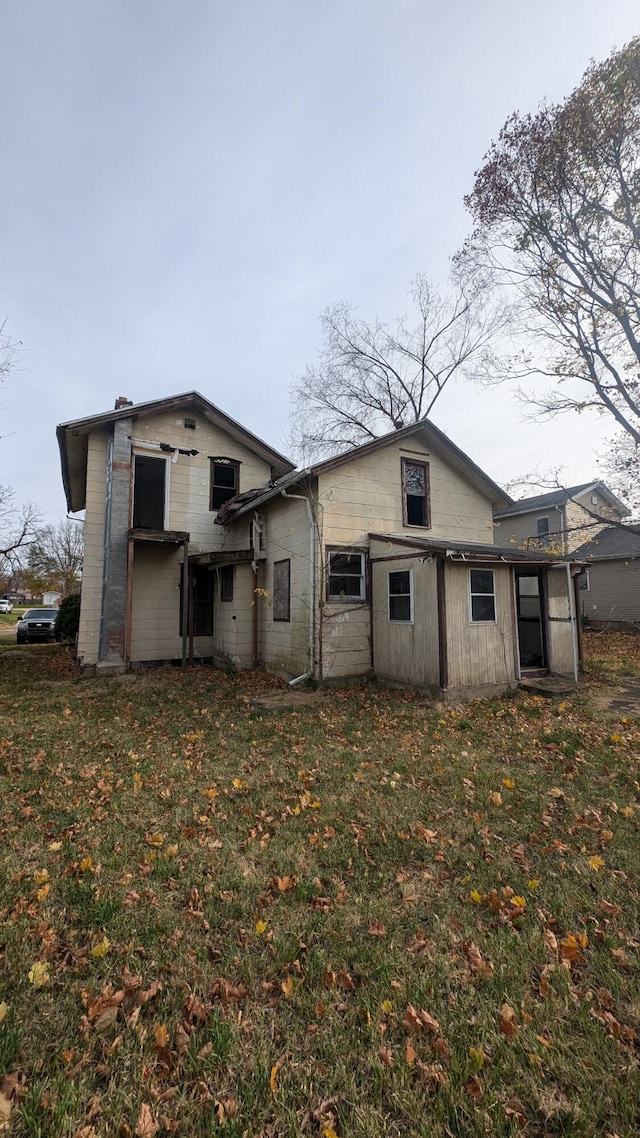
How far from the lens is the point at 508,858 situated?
370 cm

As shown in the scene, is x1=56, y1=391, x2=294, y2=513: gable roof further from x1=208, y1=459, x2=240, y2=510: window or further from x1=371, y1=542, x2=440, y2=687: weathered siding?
x1=371, y1=542, x2=440, y2=687: weathered siding

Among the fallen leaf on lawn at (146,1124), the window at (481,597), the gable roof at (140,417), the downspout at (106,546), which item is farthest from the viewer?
the gable roof at (140,417)

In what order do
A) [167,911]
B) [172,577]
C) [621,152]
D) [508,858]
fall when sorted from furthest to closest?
[172,577]
[621,152]
[508,858]
[167,911]

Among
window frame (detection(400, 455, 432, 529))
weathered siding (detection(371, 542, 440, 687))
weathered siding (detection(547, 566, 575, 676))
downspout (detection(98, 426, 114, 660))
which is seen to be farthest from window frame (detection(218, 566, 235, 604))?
weathered siding (detection(547, 566, 575, 676))

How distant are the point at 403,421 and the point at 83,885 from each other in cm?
2590

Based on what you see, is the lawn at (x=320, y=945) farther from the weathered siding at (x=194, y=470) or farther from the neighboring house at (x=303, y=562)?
the weathered siding at (x=194, y=470)

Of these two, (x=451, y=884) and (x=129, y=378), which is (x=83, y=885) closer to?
(x=451, y=884)

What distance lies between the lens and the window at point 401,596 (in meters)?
9.92

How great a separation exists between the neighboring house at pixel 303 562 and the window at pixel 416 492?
46 millimetres

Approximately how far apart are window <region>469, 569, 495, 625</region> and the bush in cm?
1651

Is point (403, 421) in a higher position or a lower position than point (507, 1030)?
higher

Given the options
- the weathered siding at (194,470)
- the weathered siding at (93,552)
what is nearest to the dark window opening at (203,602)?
the weathered siding at (194,470)

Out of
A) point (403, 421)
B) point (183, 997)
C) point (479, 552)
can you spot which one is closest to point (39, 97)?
point (479, 552)

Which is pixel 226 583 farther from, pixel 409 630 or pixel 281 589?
pixel 409 630
